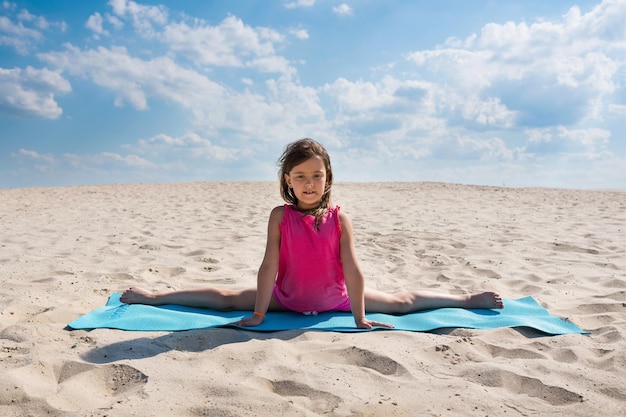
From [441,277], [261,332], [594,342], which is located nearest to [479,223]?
[441,277]

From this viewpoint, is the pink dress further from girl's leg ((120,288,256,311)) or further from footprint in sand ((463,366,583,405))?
footprint in sand ((463,366,583,405))

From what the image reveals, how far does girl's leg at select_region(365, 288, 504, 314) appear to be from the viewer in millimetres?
3648

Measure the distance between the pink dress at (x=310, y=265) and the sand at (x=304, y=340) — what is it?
48 cm

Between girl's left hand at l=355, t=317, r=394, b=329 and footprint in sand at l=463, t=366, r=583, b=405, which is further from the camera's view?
girl's left hand at l=355, t=317, r=394, b=329

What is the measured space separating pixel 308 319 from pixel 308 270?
1.04 feet

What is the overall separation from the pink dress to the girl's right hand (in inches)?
14.0

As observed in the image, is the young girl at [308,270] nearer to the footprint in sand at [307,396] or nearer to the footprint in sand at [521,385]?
the footprint in sand at [521,385]

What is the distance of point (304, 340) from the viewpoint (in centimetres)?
299

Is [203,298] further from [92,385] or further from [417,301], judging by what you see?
[417,301]

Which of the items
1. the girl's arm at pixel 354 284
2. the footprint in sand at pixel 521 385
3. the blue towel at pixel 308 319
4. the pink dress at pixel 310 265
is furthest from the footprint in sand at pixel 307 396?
the pink dress at pixel 310 265

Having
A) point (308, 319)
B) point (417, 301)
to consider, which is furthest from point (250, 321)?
point (417, 301)

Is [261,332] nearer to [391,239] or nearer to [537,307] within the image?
[537,307]

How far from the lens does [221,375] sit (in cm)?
244

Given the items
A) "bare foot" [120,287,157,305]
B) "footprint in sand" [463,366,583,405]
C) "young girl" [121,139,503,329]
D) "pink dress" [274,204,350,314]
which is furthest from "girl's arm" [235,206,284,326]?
"footprint in sand" [463,366,583,405]
